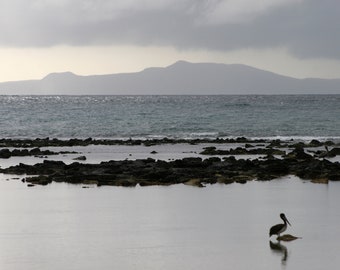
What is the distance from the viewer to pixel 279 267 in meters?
13.1

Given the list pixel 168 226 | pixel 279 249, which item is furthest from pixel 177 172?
pixel 279 249

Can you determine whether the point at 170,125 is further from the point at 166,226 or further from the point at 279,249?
the point at 279,249

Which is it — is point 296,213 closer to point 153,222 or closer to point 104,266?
point 153,222

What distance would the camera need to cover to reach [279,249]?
47.8 ft

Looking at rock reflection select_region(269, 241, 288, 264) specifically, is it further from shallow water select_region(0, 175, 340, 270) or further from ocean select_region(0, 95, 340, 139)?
ocean select_region(0, 95, 340, 139)

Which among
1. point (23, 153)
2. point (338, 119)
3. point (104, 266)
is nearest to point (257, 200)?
point (104, 266)

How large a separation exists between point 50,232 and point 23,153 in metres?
23.4

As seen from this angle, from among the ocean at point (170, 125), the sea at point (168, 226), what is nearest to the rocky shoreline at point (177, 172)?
the sea at point (168, 226)

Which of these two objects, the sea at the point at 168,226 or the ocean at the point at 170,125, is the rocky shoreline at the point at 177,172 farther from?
the ocean at the point at 170,125

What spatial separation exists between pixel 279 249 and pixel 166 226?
3107 mm

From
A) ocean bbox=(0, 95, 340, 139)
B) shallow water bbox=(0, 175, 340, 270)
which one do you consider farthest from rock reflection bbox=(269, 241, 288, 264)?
ocean bbox=(0, 95, 340, 139)

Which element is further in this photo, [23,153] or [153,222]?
[23,153]

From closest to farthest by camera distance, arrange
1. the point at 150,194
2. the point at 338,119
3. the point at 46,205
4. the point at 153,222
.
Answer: the point at 153,222 < the point at 46,205 < the point at 150,194 < the point at 338,119

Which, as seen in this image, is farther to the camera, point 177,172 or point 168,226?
point 177,172
